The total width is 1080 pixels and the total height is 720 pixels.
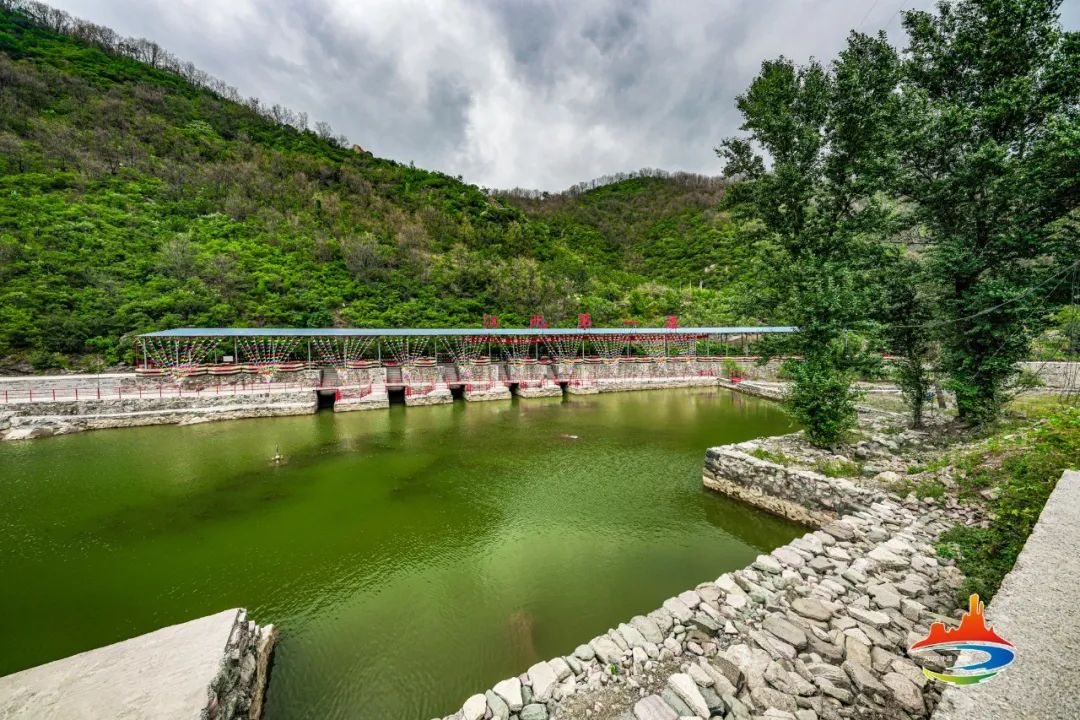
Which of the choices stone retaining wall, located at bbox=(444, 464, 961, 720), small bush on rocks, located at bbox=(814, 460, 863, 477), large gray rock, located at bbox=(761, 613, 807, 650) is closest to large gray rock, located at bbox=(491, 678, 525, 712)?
stone retaining wall, located at bbox=(444, 464, 961, 720)

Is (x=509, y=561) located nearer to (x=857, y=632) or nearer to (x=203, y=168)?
(x=857, y=632)

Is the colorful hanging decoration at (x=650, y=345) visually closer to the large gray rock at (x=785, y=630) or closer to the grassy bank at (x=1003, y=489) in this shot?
the grassy bank at (x=1003, y=489)

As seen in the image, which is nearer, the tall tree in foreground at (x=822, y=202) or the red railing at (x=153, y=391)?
the tall tree in foreground at (x=822, y=202)

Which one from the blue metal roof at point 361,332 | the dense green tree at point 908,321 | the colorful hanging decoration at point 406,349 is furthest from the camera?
the colorful hanging decoration at point 406,349

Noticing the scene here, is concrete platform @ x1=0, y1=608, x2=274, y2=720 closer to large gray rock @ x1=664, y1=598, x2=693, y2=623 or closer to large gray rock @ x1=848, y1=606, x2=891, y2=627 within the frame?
large gray rock @ x1=664, y1=598, x2=693, y2=623

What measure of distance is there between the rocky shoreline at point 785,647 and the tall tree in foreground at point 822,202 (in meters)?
3.65

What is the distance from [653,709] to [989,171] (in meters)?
12.1

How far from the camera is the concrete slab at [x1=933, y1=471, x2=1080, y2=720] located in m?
1.86

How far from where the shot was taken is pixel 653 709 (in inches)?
126

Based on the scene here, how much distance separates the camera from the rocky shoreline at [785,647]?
10.5 feet

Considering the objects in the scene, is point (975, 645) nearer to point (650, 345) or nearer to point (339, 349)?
point (339, 349)

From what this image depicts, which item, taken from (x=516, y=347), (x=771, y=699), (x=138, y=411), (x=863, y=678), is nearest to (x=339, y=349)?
(x=138, y=411)

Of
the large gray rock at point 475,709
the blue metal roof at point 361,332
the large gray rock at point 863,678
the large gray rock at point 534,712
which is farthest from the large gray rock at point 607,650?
the blue metal roof at point 361,332

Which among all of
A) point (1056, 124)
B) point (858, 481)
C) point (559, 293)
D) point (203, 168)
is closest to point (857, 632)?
point (858, 481)
